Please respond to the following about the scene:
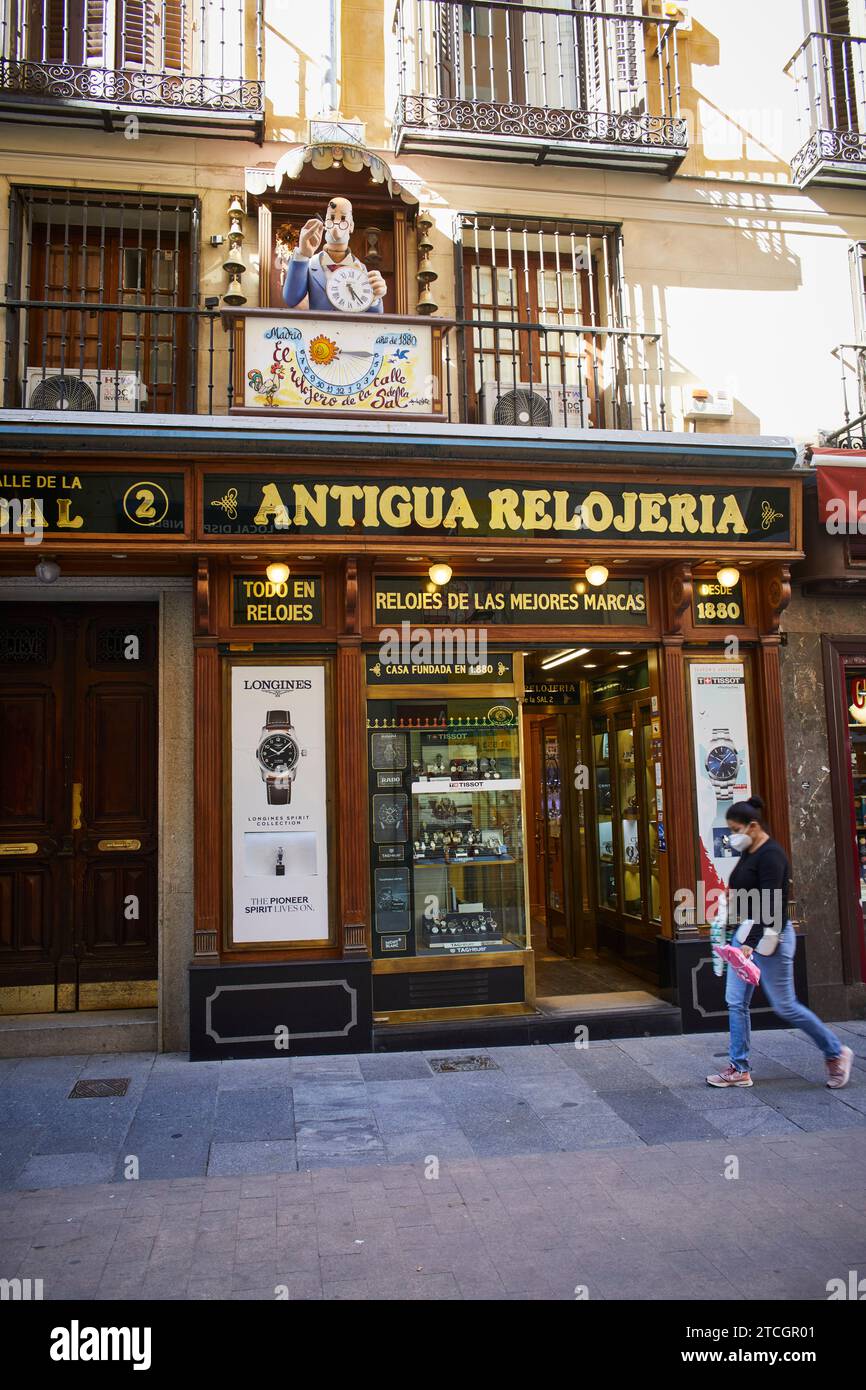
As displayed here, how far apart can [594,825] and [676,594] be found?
323cm

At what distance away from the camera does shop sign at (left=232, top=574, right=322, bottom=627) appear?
7.89 metres

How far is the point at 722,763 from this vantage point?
28.0 ft

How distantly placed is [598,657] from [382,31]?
6222mm

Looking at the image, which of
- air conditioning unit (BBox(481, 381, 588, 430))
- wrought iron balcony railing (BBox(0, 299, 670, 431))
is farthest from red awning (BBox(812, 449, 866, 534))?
air conditioning unit (BBox(481, 381, 588, 430))

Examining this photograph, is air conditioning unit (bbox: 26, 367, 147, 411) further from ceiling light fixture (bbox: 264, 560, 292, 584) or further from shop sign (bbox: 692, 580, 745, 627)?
shop sign (bbox: 692, 580, 745, 627)

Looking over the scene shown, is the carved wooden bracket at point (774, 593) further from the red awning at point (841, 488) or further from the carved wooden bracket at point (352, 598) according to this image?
the carved wooden bracket at point (352, 598)

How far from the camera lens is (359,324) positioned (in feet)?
26.7

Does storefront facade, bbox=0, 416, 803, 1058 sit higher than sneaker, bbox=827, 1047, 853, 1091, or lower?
higher

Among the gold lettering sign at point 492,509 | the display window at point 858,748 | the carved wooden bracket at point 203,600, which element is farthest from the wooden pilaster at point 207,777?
the display window at point 858,748

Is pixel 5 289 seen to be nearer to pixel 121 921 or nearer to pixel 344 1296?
pixel 121 921

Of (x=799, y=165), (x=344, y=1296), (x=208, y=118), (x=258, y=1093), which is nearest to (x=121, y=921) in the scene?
(x=258, y=1093)

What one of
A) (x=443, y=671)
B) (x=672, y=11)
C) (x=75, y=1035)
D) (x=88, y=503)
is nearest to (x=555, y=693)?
(x=443, y=671)

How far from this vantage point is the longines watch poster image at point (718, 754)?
27.5 feet

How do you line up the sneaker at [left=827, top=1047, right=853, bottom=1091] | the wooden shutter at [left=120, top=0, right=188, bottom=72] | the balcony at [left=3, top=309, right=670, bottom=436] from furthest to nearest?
the wooden shutter at [left=120, top=0, right=188, bottom=72], the balcony at [left=3, top=309, right=670, bottom=436], the sneaker at [left=827, top=1047, right=853, bottom=1091]
